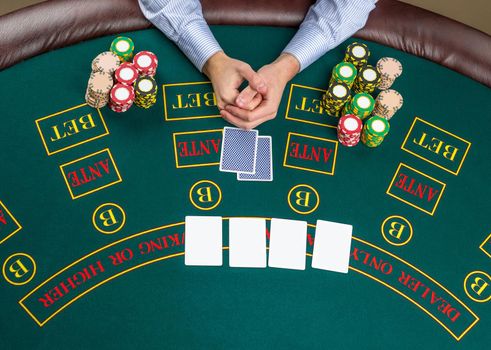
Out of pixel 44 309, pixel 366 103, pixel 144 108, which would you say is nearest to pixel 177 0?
pixel 144 108

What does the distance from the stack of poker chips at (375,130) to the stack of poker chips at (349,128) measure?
0.03 metres

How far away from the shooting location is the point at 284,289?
1929 millimetres

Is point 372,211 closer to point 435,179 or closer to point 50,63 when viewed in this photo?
point 435,179

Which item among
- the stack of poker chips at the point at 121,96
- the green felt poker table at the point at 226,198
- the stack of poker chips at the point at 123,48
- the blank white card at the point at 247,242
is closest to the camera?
the green felt poker table at the point at 226,198

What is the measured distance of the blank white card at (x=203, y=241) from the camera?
6.43ft

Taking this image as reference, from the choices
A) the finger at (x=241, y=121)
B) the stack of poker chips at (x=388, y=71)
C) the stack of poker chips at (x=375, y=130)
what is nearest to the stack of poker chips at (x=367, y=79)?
the stack of poker chips at (x=388, y=71)

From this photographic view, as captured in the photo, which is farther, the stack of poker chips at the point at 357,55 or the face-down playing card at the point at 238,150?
the stack of poker chips at the point at 357,55

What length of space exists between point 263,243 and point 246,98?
0.55m

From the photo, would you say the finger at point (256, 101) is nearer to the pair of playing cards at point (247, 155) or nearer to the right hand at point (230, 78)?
the right hand at point (230, 78)

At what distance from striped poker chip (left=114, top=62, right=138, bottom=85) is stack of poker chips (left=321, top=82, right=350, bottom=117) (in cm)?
74

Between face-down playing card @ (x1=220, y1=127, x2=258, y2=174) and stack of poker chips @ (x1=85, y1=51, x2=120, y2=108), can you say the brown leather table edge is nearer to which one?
stack of poker chips @ (x1=85, y1=51, x2=120, y2=108)

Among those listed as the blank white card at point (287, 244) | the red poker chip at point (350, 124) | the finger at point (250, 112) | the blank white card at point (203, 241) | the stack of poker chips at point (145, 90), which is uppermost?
the red poker chip at point (350, 124)

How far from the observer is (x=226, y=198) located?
2.06m

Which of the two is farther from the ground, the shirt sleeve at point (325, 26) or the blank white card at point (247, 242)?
the shirt sleeve at point (325, 26)
